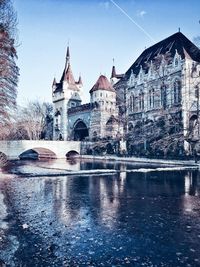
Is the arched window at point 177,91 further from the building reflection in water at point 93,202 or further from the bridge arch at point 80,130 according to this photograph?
the building reflection in water at point 93,202

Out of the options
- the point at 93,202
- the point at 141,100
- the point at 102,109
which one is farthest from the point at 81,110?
the point at 93,202

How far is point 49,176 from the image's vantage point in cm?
1655

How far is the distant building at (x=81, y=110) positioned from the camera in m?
46.2

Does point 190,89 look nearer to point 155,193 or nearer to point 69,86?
point 155,193

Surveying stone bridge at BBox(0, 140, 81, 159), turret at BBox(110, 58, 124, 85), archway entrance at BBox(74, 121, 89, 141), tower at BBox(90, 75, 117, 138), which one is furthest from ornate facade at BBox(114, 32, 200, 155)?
turret at BBox(110, 58, 124, 85)

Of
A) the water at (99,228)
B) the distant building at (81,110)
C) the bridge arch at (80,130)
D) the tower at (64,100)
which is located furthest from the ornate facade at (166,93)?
the water at (99,228)

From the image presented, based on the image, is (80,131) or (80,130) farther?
(80,131)

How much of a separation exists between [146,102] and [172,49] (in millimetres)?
8731

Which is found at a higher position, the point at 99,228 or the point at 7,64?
the point at 7,64

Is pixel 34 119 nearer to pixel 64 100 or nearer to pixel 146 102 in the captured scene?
pixel 64 100

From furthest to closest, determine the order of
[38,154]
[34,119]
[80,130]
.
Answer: [34,119]
[80,130]
[38,154]

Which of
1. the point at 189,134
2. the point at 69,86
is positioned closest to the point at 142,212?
the point at 189,134

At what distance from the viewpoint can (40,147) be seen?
131 ft

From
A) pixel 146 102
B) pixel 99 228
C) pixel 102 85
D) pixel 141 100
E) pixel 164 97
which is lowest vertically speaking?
pixel 99 228
